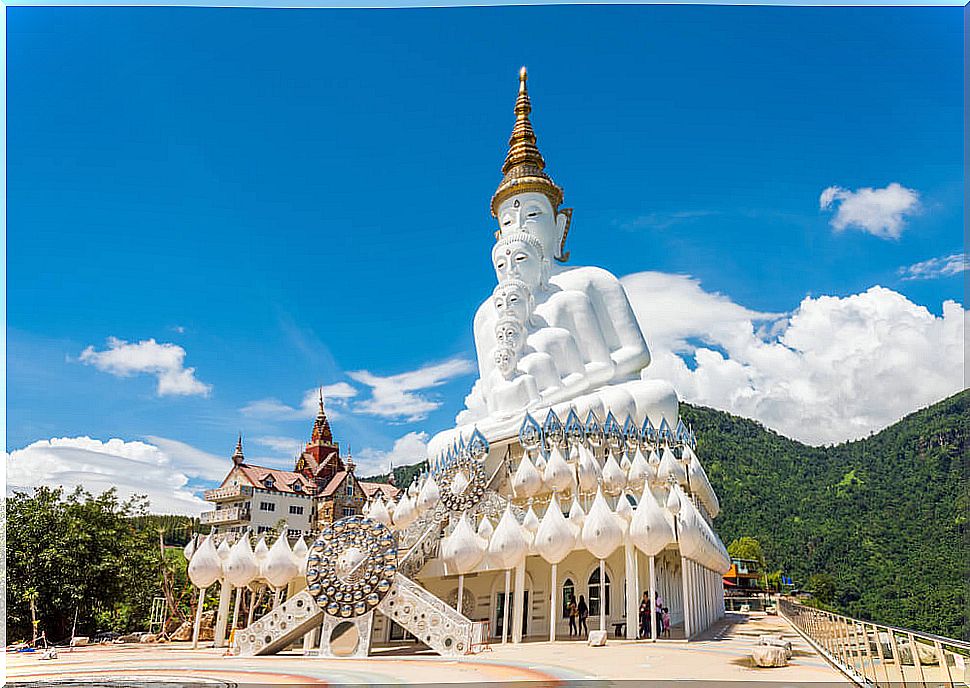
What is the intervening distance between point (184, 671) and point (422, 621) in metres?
3.02

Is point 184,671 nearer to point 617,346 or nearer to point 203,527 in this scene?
point 617,346

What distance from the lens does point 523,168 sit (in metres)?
21.4

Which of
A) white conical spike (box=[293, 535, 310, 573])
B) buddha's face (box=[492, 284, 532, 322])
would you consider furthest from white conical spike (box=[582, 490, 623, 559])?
buddha's face (box=[492, 284, 532, 322])

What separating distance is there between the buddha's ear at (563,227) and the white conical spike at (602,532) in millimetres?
11187

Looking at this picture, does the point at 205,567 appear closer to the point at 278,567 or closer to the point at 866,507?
the point at 278,567

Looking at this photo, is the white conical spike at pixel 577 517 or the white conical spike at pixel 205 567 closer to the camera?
the white conical spike at pixel 577 517

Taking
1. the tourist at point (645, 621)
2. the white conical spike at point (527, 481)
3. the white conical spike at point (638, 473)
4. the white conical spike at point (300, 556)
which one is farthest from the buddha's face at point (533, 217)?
the tourist at point (645, 621)

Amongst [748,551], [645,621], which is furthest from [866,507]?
[645,621]

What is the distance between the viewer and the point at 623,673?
290 inches

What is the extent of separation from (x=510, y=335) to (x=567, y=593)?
619 centimetres

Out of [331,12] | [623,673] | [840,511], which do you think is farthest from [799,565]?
[331,12]

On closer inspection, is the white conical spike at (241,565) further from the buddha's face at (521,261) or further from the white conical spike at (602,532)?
the buddha's face at (521,261)

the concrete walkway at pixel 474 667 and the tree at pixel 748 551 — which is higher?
the tree at pixel 748 551

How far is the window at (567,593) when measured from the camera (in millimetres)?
13703
